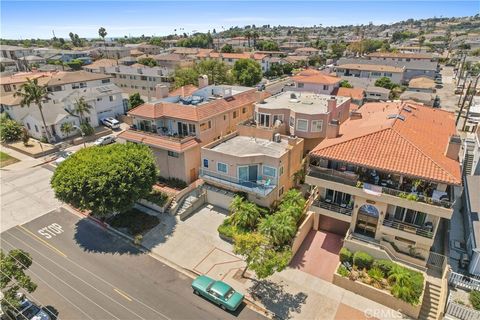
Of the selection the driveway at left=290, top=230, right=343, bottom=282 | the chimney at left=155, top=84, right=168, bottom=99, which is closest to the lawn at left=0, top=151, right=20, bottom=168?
the chimney at left=155, top=84, right=168, bottom=99

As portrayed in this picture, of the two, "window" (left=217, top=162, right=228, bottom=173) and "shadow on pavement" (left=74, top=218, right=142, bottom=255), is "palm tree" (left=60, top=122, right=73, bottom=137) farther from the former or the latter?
"window" (left=217, top=162, right=228, bottom=173)

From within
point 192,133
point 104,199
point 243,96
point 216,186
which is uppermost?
point 243,96

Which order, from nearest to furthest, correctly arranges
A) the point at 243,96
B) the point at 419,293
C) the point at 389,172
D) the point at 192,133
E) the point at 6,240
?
the point at 419,293 < the point at 389,172 < the point at 6,240 < the point at 192,133 < the point at 243,96

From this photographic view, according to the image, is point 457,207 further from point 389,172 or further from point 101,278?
point 101,278

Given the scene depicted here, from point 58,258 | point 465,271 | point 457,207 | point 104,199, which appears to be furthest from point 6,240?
point 457,207

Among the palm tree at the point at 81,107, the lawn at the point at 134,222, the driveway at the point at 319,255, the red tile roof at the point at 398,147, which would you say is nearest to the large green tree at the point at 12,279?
the lawn at the point at 134,222

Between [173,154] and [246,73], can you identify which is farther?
Result: [246,73]

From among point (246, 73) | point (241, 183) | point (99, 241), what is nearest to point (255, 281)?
point (241, 183)

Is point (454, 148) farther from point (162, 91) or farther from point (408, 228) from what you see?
point (162, 91)
